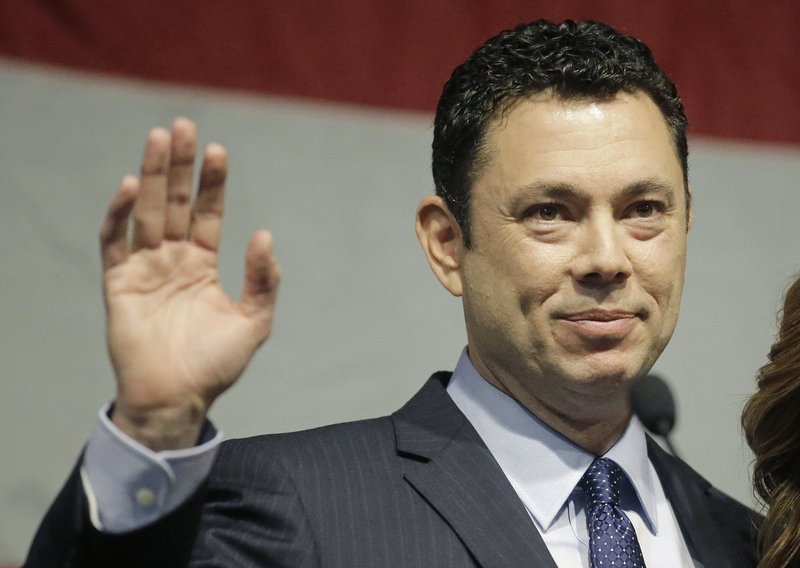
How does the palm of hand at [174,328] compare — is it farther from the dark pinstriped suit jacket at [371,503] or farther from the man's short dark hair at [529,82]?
the man's short dark hair at [529,82]

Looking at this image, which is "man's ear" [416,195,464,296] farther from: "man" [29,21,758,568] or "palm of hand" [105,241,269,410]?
"palm of hand" [105,241,269,410]

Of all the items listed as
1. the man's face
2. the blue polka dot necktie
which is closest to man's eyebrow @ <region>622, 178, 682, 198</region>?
the man's face

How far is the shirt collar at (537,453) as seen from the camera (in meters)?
1.79

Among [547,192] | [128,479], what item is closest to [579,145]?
[547,192]

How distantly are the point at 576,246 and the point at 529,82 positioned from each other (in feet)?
0.85

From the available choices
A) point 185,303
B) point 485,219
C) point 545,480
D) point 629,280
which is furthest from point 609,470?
point 185,303

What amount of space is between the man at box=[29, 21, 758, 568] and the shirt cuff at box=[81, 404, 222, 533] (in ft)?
0.26

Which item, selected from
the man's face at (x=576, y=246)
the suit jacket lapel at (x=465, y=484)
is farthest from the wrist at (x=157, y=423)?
the man's face at (x=576, y=246)

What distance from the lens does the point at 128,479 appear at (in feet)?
4.42

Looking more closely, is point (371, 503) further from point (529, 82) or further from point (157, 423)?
point (529, 82)

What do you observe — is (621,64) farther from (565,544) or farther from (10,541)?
(10,541)

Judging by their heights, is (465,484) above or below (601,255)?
below

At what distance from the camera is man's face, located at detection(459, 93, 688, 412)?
1.75 m

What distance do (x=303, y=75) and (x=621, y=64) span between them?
1.20 metres
